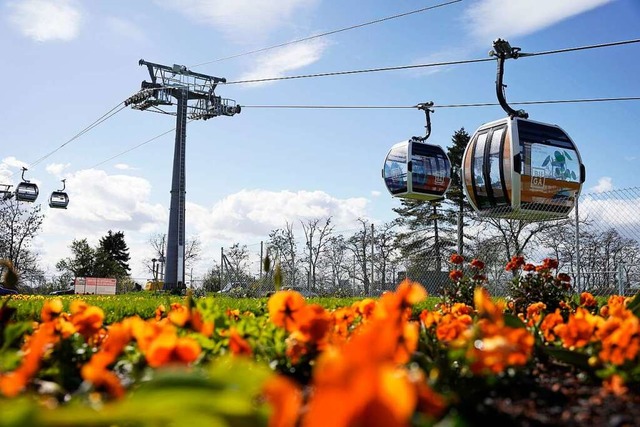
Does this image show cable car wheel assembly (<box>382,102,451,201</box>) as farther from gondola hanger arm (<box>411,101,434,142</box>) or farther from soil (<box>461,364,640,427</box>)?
soil (<box>461,364,640,427</box>)

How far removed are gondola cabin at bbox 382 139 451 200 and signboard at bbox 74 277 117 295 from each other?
22173 mm

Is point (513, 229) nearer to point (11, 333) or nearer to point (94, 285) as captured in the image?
point (94, 285)

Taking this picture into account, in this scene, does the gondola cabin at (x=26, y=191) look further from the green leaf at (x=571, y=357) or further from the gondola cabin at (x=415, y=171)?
the green leaf at (x=571, y=357)

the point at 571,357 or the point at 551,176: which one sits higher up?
the point at 551,176

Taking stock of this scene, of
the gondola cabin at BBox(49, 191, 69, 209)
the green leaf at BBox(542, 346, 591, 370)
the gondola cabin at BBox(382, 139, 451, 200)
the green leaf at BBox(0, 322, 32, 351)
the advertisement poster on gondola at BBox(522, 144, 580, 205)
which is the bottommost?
the green leaf at BBox(542, 346, 591, 370)

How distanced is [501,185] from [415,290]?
26.4ft

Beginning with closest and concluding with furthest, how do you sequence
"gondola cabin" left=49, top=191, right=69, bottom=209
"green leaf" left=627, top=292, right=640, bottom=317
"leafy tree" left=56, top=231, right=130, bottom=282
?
"green leaf" left=627, top=292, right=640, bottom=317 → "gondola cabin" left=49, top=191, right=69, bottom=209 → "leafy tree" left=56, top=231, right=130, bottom=282

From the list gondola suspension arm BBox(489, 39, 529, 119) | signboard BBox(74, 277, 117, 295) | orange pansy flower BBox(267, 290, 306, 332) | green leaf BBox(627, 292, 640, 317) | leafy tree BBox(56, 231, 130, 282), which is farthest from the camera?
leafy tree BBox(56, 231, 130, 282)

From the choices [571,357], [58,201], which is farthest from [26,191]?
[571,357]

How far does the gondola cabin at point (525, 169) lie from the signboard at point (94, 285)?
25845mm

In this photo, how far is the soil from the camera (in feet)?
3.76

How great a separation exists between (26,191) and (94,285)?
1031 cm

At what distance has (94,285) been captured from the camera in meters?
32.1

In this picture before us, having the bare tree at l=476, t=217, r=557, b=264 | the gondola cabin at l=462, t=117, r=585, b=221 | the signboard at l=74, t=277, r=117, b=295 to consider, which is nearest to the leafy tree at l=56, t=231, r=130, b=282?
the signboard at l=74, t=277, r=117, b=295
